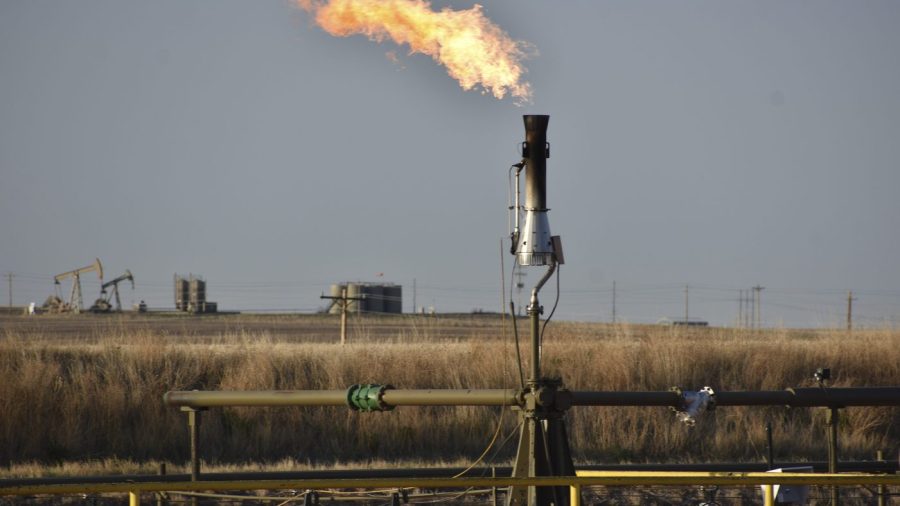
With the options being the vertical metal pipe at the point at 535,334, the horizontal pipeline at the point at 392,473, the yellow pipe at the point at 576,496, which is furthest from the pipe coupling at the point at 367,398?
the horizontal pipeline at the point at 392,473

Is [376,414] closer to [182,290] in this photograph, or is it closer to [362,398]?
[362,398]

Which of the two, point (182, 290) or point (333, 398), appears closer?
point (333, 398)

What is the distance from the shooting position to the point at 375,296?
65562mm

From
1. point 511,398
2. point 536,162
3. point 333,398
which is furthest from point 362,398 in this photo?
point 536,162

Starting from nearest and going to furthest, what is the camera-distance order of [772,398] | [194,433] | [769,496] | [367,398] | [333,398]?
[769,496] < [367,398] < [333,398] < [772,398] < [194,433]

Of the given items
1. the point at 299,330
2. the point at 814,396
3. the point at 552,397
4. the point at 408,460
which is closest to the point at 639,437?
the point at 408,460

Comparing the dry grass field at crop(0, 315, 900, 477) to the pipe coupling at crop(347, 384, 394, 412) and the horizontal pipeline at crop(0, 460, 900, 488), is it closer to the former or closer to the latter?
the horizontal pipeline at crop(0, 460, 900, 488)

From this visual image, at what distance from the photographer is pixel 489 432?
19625mm

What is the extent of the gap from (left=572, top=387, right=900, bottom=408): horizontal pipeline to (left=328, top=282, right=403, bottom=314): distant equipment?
5271 centimetres

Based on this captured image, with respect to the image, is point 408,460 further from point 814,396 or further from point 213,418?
point 814,396

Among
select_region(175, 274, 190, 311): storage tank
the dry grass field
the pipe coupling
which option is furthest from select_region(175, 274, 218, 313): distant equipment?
the pipe coupling

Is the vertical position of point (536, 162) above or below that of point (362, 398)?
above

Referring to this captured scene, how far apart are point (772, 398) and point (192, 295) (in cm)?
6108

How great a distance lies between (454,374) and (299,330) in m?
24.4
